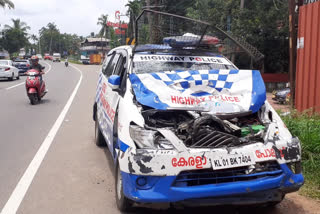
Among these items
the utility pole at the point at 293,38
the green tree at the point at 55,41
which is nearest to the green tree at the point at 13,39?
the green tree at the point at 55,41

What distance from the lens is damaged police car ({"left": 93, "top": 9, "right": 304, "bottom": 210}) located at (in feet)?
11.2

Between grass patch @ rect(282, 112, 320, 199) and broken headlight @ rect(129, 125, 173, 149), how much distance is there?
2.07 meters

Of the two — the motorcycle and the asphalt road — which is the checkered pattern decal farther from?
the motorcycle

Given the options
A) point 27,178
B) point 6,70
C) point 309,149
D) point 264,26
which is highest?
point 264,26

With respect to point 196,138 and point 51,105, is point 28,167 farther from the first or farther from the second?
point 51,105

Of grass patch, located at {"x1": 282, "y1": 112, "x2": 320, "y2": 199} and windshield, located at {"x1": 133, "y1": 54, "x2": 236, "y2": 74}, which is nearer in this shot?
grass patch, located at {"x1": 282, "y1": 112, "x2": 320, "y2": 199}

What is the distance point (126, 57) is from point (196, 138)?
2168 mm

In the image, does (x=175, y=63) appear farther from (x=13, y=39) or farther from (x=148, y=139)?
(x=13, y=39)

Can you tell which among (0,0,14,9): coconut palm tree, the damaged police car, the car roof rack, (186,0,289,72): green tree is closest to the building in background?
(0,0,14,9): coconut palm tree

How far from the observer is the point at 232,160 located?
348 cm

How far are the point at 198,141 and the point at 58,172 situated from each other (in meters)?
2.64

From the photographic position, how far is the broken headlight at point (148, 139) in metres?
3.57

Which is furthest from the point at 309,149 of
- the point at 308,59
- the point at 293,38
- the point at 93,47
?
the point at 93,47

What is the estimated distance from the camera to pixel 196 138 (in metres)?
3.74
